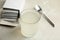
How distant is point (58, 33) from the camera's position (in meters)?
0.70

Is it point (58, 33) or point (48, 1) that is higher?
point (48, 1)

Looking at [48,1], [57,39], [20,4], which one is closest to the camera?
[57,39]

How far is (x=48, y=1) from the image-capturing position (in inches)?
34.4

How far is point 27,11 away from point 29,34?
0.43 ft

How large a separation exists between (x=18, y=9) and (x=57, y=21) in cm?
24

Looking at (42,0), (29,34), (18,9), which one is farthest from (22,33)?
(42,0)

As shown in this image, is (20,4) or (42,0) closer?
(20,4)

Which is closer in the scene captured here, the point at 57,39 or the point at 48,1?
the point at 57,39

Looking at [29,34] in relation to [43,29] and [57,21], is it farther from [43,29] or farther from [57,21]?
[57,21]

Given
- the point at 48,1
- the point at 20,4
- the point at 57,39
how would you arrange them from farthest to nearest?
the point at 48,1, the point at 20,4, the point at 57,39

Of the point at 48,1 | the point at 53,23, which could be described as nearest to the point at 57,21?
the point at 53,23

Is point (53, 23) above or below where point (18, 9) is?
below

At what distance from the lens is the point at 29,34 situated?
67 centimetres

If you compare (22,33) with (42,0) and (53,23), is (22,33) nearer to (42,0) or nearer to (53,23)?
(53,23)
